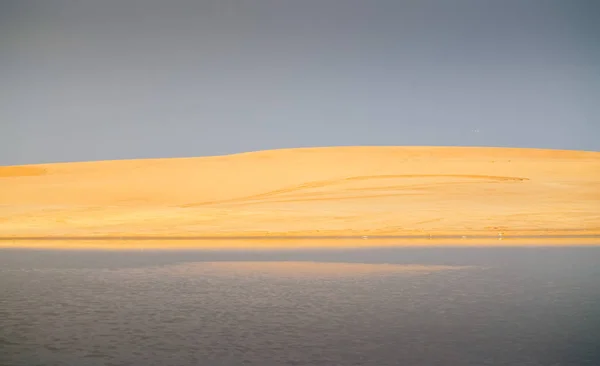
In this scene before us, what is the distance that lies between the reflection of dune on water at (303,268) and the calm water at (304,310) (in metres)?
0.04

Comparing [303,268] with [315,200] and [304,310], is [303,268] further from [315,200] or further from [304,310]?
[315,200]

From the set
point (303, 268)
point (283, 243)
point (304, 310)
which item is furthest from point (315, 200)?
point (304, 310)

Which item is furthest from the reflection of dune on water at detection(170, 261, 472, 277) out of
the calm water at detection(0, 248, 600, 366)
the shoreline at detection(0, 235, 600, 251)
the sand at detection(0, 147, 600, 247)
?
the sand at detection(0, 147, 600, 247)

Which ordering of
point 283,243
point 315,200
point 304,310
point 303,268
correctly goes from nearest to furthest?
1. point 304,310
2. point 303,268
3. point 283,243
4. point 315,200

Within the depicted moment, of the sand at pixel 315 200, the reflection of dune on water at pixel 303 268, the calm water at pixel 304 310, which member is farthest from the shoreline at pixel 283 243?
the reflection of dune on water at pixel 303 268

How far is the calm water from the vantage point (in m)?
8.33

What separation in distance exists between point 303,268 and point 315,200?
20216 mm

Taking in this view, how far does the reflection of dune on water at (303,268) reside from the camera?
14.6 metres

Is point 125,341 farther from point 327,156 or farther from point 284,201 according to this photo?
point 327,156

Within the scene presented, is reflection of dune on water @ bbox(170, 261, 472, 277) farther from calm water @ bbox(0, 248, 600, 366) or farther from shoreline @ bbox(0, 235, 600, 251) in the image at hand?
shoreline @ bbox(0, 235, 600, 251)

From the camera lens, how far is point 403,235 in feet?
74.4

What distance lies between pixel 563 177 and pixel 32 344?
129ft

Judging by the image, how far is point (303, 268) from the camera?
1538cm

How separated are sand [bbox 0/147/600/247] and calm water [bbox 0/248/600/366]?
6.60 m
